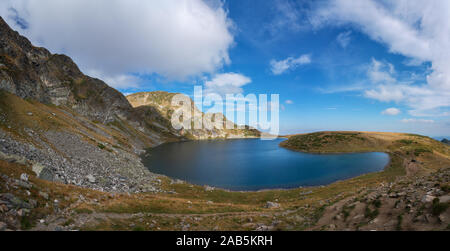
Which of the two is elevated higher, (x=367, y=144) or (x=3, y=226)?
(x=3, y=226)

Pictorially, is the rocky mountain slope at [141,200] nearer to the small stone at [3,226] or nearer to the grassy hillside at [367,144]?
the small stone at [3,226]

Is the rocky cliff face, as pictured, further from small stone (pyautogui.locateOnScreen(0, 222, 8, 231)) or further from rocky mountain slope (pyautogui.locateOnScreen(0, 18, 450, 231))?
small stone (pyautogui.locateOnScreen(0, 222, 8, 231))

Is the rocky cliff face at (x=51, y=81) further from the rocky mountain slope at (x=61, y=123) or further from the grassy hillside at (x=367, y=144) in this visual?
the grassy hillside at (x=367, y=144)

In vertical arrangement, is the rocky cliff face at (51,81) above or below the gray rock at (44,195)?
above

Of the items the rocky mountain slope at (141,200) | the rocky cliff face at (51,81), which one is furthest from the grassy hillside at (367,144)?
the rocky cliff face at (51,81)

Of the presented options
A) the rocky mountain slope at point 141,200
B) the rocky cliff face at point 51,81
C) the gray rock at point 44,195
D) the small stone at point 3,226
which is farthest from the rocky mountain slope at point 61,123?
the small stone at point 3,226

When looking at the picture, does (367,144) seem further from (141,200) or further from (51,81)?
(51,81)

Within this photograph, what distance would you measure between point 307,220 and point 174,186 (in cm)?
3144

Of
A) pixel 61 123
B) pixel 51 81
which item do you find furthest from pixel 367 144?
pixel 51 81

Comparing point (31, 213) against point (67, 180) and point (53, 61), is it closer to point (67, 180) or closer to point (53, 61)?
point (67, 180)

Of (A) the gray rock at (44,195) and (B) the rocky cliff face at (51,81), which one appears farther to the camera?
(B) the rocky cliff face at (51,81)

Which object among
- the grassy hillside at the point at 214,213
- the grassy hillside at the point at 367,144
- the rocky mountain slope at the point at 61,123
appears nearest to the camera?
the grassy hillside at the point at 214,213

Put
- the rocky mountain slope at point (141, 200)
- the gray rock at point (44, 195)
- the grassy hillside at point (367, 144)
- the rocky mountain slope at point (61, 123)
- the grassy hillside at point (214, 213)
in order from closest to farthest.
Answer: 1. the grassy hillside at point (214, 213)
2. the rocky mountain slope at point (141, 200)
3. the gray rock at point (44, 195)
4. the rocky mountain slope at point (61, 123)
5. the grassy hillside at point (367, 144)
